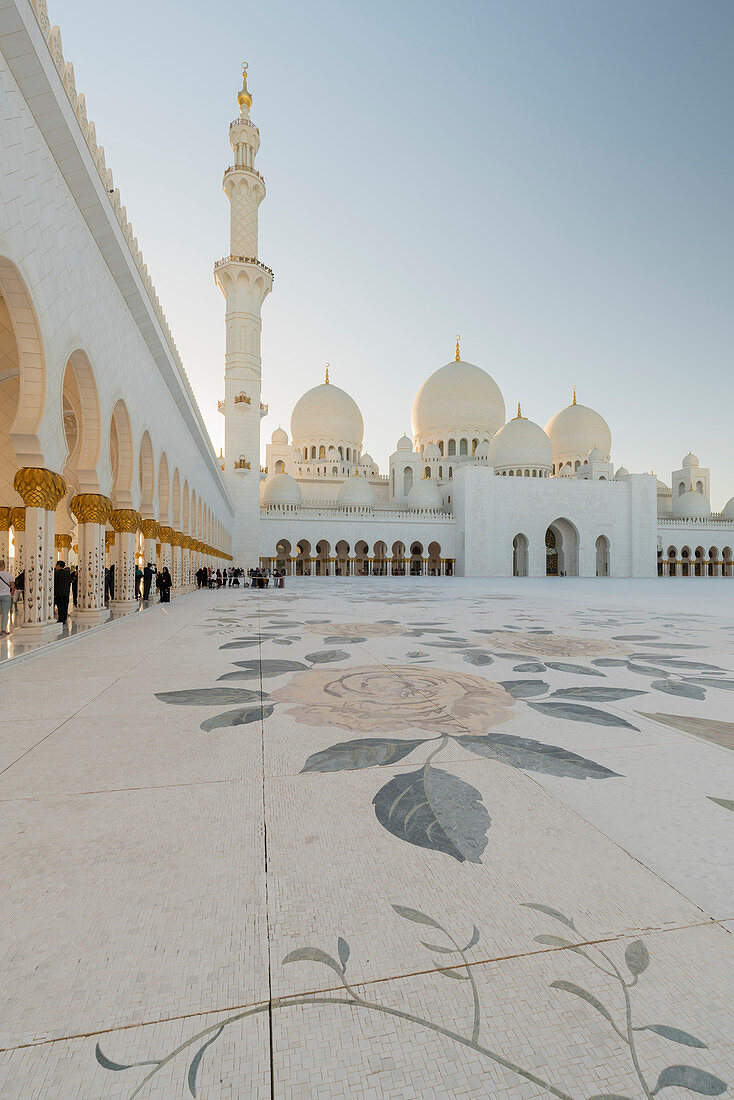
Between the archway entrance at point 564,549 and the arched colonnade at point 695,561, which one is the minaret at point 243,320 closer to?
the archway entrance at point 564,549

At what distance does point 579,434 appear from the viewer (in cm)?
4053

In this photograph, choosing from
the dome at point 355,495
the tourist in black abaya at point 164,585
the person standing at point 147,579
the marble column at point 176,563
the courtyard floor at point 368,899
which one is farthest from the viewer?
the dome at point 355,495

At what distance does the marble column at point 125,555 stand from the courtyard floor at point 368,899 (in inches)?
284

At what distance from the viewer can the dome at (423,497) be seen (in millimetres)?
34156

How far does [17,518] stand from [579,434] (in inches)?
1513

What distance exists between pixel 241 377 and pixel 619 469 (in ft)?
97.9

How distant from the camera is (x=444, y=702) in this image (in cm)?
282

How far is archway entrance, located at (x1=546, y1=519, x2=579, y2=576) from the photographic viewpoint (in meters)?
34.1

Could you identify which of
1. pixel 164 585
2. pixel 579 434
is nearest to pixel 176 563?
pixel 164 585

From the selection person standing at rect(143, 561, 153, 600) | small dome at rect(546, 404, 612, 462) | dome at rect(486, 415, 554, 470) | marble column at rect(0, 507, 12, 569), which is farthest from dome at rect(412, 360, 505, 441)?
marble column at rect(0, 507, 12, 569)

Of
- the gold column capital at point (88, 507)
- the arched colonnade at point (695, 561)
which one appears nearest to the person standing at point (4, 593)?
the gold column capital at point (88, 507)

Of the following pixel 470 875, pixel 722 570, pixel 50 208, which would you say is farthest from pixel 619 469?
pixel 470 875

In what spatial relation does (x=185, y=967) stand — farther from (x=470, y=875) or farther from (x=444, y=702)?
(x=444, y=702)

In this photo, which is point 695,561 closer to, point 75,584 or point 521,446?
point 521,446
